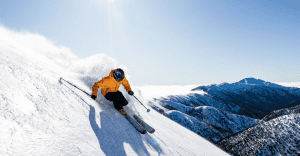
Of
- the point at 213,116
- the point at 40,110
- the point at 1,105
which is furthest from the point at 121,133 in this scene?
the point at 213,116

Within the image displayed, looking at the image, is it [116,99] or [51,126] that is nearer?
[51,126]

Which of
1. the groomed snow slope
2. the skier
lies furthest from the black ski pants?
the groomed snow slope

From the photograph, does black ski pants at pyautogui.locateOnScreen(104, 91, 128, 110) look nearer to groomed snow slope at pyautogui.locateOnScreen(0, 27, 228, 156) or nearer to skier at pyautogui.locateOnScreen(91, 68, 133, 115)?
skier at pyautogui.locateOnScreen(91, 68, 133, 115)

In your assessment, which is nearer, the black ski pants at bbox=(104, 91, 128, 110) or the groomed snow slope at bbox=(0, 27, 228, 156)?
the groomed snow slope at bbox=(0, 27, 228, 156)

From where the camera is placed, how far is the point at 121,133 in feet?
14.4

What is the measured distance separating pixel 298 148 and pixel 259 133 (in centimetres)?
1413

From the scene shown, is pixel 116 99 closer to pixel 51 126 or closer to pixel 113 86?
pixel 113 86

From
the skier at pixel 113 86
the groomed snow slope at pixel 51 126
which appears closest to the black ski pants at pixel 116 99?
the skier at pixel 113 86

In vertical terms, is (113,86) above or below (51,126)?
above

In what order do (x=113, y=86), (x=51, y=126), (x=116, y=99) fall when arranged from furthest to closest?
1. (x=113, y=86)
2. (x=116, y=99)
3. (x=51, y=126)

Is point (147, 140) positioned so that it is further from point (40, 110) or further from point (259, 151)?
point (259, 151)

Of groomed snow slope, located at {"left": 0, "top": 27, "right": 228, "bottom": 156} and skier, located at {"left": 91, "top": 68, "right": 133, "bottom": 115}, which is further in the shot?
skier, located at {"left": 91, "top": 68, "right": 133, "bottom": 115}

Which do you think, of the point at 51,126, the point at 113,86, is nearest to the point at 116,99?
the point at 113,86

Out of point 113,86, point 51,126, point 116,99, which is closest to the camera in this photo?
point 51,126
